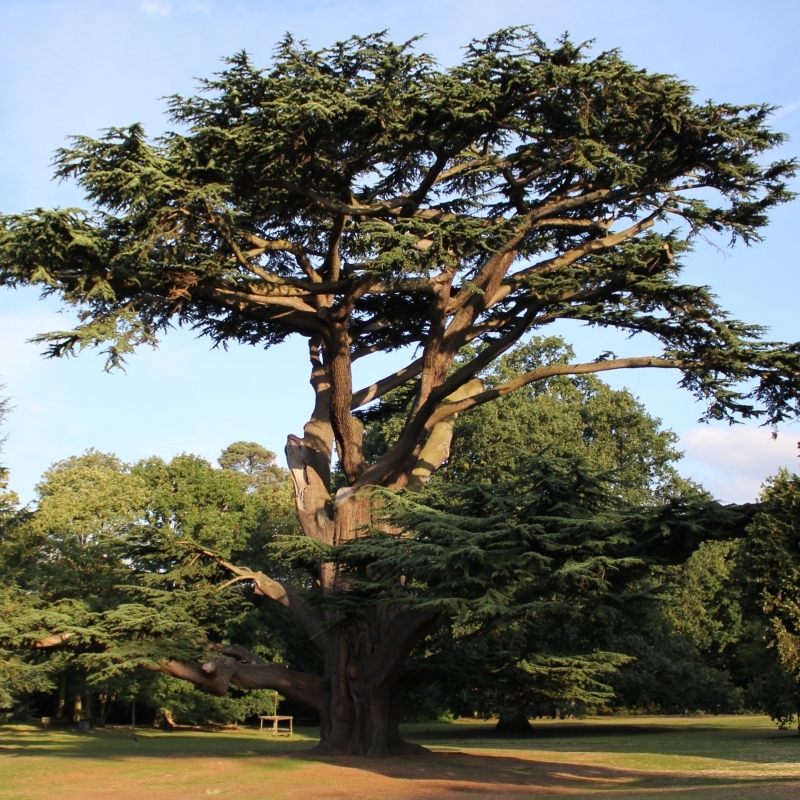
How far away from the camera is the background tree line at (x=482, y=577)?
39.0ft

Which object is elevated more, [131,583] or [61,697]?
[131,583]

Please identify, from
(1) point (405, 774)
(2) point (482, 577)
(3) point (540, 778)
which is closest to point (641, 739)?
(3) point (540, 778)

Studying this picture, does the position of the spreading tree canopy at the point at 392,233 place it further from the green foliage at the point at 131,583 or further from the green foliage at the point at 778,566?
the green foliage at the point at 778,566

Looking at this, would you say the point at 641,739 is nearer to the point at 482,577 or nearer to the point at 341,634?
the point at 341,634

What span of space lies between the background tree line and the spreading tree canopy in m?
1.37

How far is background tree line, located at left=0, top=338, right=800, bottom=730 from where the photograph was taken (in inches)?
468

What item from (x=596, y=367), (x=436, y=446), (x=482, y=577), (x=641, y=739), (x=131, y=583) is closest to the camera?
(x=482, y=577)

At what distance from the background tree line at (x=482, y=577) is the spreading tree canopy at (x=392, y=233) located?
4.49 feet

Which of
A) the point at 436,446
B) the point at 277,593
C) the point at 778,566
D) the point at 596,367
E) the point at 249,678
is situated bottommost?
the point at 249,678

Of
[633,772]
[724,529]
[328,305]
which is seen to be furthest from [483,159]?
[633,772]

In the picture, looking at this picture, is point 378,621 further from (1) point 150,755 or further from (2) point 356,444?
(1) point 150,755

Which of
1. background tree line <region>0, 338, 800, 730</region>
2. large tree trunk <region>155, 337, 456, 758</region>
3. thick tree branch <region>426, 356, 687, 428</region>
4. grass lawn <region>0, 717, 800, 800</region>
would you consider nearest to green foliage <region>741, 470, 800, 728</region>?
background tree line <region>0, 338, 800, 730</region>

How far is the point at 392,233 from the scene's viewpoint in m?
13.4

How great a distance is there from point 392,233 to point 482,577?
5007mm
